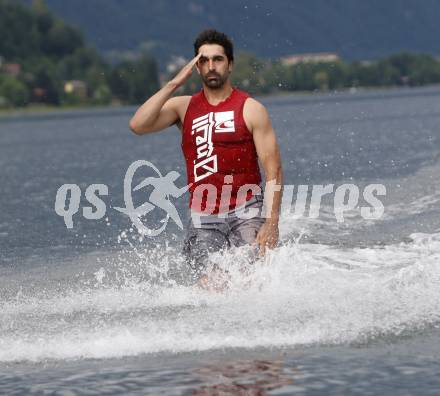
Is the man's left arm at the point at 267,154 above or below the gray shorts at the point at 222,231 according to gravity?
above

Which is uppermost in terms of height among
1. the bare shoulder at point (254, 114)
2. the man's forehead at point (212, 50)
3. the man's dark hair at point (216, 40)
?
the man's dark hair at point (216, 40)

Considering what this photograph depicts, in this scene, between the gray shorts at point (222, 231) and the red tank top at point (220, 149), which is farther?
the gray shorts at point (222, 231)

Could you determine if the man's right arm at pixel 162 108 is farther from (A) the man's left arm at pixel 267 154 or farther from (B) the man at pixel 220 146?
(A) the man's left arm at pixel 267 154

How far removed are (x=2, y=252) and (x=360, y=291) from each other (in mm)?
7108

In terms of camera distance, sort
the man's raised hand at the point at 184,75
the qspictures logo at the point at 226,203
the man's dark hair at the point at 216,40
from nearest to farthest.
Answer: the man's raised hand at the point at 184,75
the man's dark hair at the point at 216,40
the qspictures logo at the point at 226,203

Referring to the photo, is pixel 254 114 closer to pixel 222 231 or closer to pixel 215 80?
pixel 215 80

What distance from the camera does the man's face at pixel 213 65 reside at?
9.90 m

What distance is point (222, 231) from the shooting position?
10359 millimetres

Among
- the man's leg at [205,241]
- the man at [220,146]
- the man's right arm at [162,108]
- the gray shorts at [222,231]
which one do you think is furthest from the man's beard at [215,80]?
the man's leg at [205,241]

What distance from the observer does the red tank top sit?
10008 mm

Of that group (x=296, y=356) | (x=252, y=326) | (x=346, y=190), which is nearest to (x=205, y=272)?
(x=252, y=326)

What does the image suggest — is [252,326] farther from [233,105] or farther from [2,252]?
[2,252]

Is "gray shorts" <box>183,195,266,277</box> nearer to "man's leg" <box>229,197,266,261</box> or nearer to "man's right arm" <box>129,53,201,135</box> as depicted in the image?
"man's leg" <box>229,197,266,261</box>

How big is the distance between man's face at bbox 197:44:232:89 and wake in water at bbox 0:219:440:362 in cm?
137
